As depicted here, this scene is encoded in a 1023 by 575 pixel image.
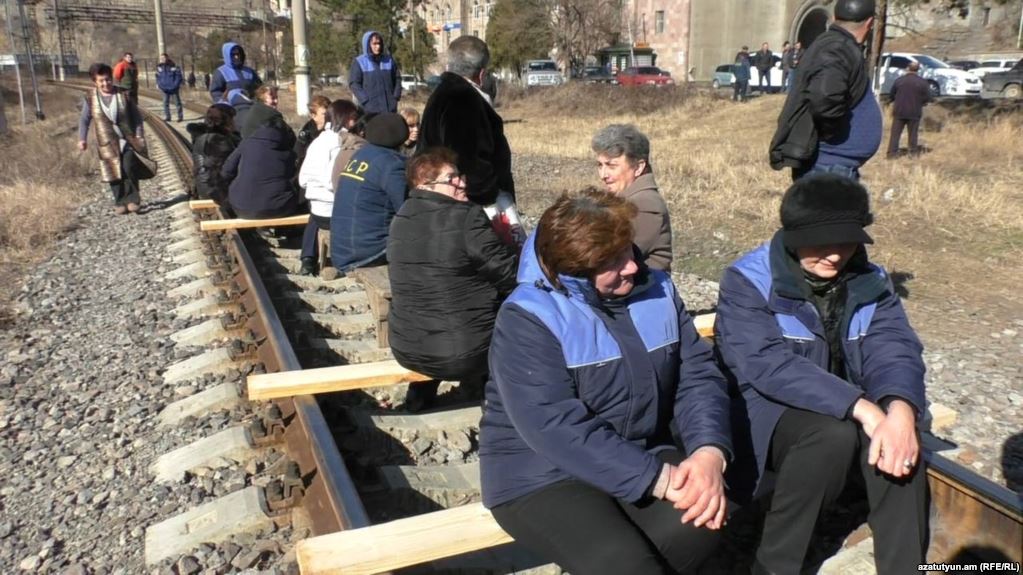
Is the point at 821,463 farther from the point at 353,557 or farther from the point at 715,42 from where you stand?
the point at 715,42

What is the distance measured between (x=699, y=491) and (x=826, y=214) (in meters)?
1.05

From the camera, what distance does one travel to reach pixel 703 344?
2.81m

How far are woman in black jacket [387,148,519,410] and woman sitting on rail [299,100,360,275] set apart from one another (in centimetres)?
275

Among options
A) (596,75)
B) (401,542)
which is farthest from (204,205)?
(596,75)

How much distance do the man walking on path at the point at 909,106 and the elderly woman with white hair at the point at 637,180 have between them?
12.6 m

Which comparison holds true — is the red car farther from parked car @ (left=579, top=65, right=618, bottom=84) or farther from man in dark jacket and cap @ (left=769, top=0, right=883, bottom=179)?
man in dark jacket and cap @ (left=769, top=0, right=883, bottom=179)

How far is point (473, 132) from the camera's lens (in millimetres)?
4590

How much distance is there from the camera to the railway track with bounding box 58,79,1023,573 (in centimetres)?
278

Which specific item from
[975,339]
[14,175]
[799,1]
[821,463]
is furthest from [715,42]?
[821,463]

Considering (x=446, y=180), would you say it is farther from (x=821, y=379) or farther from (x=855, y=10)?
(x=855, y=10)

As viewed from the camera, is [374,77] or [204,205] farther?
[374,77]

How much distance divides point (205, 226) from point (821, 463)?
237 inches

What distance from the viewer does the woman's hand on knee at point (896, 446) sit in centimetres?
256

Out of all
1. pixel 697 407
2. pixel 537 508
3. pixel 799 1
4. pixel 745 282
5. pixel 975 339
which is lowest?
pixel 975 339
